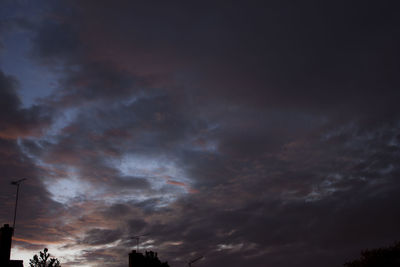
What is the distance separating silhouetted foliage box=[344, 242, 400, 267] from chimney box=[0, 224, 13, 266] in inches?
1469

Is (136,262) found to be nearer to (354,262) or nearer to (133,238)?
(133,238)

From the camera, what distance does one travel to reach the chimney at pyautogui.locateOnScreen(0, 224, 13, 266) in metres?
27.5

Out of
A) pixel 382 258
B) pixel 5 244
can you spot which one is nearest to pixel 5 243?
pixel 5 244

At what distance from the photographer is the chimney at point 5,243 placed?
90.1 feet

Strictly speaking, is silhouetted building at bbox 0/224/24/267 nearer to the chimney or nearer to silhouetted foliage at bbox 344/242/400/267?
the chimney

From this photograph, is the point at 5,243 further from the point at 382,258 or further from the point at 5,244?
the point at 382,258

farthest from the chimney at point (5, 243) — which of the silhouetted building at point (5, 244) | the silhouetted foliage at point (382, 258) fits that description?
the silhouetted foliage at point (382, 258)

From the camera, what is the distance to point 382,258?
39.5 meters

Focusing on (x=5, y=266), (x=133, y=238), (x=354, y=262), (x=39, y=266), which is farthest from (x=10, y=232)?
(x=354, y=262)

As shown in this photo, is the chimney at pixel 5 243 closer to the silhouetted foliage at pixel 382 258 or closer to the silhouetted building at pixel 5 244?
the silhouetted building at pixel 5 244

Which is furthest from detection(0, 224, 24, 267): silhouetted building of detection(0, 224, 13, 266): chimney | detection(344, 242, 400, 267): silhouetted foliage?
detection(344, 242, 400, 267): silhouetted foliage

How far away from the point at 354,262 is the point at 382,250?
4.22 m

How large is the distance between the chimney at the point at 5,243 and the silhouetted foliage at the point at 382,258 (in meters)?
37.3

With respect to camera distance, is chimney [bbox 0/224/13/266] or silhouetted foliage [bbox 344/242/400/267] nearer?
chimney [bbox 0/224/13/266]
